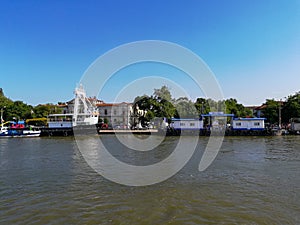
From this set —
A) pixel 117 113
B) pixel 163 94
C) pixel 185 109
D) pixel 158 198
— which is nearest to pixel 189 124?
pixel 185 109

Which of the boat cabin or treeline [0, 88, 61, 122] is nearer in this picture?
the boat cabin

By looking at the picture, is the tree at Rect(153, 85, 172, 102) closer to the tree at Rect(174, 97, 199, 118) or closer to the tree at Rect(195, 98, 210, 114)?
the tree at Rect(174, 97, 199, 118)

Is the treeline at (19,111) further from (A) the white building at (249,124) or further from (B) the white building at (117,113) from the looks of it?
(A) the white building at (249,124)

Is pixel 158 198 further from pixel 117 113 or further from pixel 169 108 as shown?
pixel 117 113

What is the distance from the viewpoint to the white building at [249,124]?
50.6 m

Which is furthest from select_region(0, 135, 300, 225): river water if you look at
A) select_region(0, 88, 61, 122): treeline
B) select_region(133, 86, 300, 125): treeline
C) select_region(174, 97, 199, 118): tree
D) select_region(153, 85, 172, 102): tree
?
select_region(0, 88, 61, 122): treeline

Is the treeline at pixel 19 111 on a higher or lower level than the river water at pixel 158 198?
higher

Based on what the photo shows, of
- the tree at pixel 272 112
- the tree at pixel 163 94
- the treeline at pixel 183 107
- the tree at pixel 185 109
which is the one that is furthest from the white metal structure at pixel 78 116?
the tree at pixel 272 112

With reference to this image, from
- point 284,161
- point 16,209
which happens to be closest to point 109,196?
point 16,209

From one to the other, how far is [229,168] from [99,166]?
329 inches

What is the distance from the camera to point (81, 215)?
325 inches

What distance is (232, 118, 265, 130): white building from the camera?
1991 inches

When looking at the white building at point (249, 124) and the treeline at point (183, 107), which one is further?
the treeline at point (183, 107)

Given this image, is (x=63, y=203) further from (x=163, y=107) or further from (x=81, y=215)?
(x=163, y=107)
